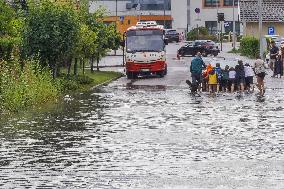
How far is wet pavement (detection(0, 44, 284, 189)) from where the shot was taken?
61.4 ft

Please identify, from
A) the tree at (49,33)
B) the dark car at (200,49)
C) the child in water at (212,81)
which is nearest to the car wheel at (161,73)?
the tree at (49,33)

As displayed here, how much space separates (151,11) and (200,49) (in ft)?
177

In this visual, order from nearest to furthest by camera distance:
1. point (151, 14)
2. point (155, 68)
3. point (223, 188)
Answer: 1. point (223, 188)
2. point (155, 68)
3. point (151, 14)

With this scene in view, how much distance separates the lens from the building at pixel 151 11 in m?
131

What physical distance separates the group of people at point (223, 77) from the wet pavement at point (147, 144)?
4093mm

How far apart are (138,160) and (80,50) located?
91.4 feet

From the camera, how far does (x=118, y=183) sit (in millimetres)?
18203

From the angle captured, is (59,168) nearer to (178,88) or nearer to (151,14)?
(178,88)

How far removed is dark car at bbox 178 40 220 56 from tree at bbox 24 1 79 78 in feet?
127

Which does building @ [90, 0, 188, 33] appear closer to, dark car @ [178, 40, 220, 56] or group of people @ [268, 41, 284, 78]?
dark car @ [178, 40, 220, 56]

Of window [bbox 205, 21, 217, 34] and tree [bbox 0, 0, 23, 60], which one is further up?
tree [bbox 0, 0, 23, 60]

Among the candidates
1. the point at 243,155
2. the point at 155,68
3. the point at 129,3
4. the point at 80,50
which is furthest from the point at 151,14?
the point at 243,155

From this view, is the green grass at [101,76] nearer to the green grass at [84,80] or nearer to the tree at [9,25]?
the green grass at [84,80]

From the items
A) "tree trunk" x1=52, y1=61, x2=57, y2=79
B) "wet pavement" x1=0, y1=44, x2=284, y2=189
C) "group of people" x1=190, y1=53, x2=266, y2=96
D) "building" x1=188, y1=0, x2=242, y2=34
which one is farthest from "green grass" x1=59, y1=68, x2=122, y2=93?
"building" x1=188, y1=0, x2=242, y2=34
